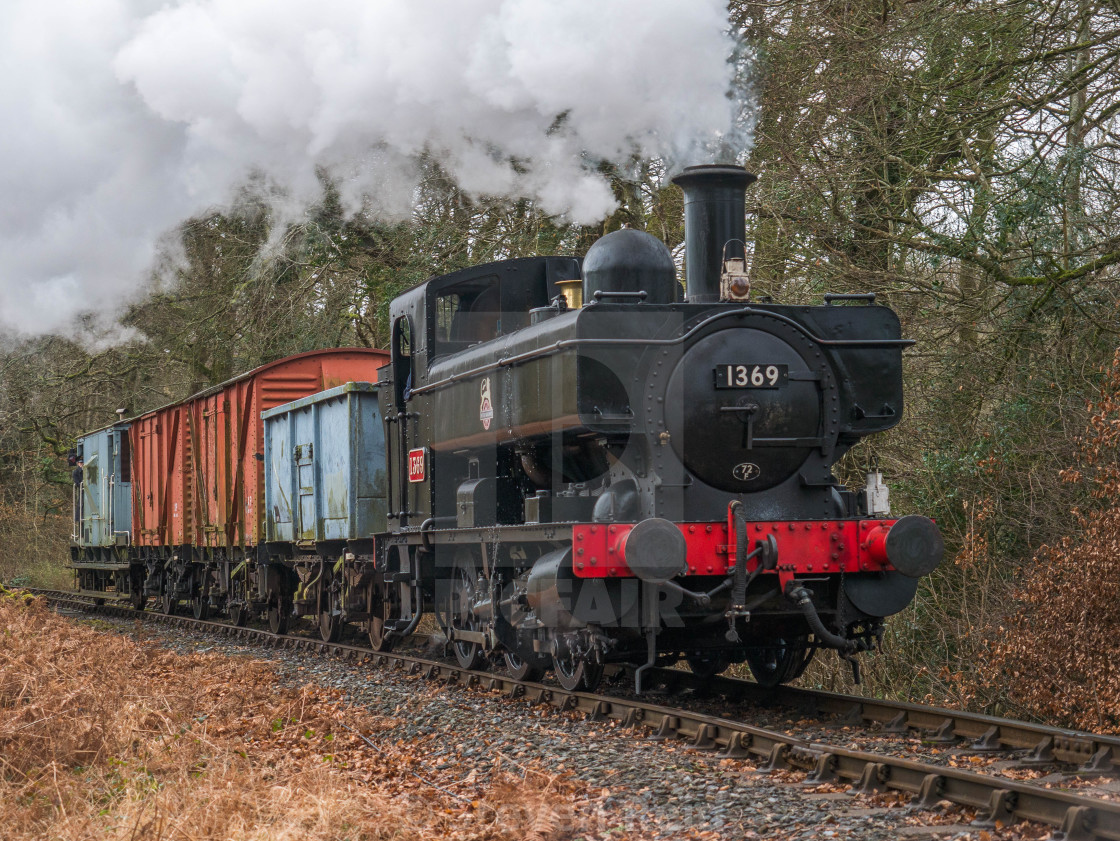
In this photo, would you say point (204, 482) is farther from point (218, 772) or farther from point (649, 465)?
point (218, 772)

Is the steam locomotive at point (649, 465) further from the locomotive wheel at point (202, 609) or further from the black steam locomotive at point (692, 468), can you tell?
the locomotive wheel at point (202, 609)

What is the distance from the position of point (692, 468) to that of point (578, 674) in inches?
71.8

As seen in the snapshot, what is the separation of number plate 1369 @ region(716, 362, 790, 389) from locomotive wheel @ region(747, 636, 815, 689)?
1.73m

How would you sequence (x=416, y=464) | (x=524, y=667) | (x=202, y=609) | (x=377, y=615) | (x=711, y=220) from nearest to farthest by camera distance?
(x=711, y=220)
(x=524, y=667)
(x=416, y=464)
(x=377, y=615)
(x=202, y=609)

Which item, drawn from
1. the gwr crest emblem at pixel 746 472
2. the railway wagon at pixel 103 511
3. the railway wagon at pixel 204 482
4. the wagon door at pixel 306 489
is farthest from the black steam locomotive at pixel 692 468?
the railway wagon at pixel 103 511

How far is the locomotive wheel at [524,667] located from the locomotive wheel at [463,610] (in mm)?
347

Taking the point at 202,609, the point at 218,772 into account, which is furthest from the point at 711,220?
the point at 202,609

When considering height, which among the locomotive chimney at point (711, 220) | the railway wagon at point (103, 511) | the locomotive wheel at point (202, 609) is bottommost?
the locomotive wheel at point (202, 609)

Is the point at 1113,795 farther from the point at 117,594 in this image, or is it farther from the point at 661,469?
the point at 117,594

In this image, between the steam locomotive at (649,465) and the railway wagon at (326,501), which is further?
the railway wagon at (326,501)

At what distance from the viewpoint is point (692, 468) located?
7156 mm

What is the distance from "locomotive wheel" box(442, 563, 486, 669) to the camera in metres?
9.08

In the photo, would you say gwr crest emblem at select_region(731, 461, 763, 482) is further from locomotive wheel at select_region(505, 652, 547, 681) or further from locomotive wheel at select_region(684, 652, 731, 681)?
locomotive wheel at select_region(505, 652, 547, 681)

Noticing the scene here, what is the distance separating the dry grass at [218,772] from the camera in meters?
4.66
